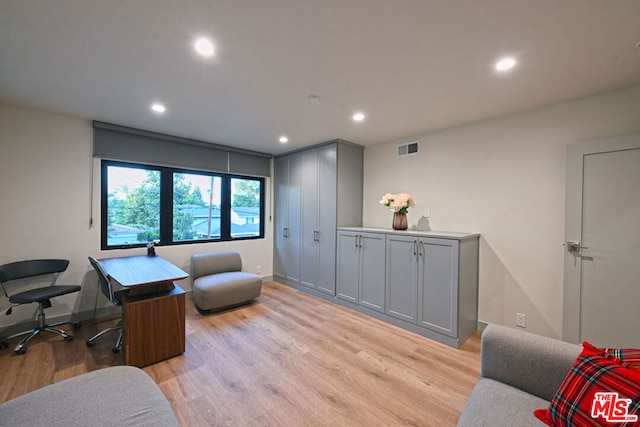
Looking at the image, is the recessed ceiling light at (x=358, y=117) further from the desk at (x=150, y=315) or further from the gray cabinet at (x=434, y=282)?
the desk at (x=150, y=315)

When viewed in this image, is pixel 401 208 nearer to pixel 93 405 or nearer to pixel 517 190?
pixel 517 190

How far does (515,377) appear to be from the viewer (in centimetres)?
138

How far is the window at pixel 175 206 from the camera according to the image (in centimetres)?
355

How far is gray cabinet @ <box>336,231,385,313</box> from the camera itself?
3.41 meters

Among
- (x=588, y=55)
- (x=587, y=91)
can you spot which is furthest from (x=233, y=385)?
(x=587, y=91)

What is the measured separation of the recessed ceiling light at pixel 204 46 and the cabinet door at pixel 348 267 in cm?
266

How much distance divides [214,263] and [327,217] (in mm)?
1884

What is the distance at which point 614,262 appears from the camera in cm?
229

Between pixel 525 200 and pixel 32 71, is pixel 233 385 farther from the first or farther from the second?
pixel 525 200

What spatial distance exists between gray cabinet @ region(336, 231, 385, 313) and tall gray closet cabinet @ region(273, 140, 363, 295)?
18 cm

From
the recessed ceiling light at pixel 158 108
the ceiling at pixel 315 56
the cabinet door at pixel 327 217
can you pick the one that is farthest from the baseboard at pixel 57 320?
the cabinet door at pixel 327 217

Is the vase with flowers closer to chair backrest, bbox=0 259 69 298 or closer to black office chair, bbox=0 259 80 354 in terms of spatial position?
black office chair, bbox=0 259 80 354

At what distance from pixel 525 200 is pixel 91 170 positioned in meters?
5.04

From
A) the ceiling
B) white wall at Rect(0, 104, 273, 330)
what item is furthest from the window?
the ceiling
